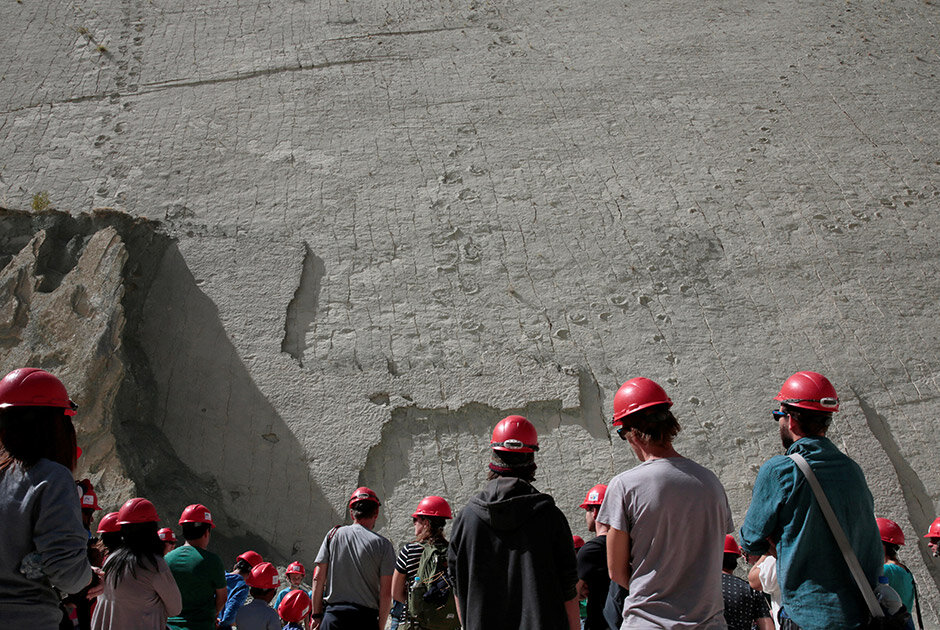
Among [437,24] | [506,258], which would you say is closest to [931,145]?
[506,258]

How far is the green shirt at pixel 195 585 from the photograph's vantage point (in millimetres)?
3561

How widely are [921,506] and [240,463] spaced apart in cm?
606

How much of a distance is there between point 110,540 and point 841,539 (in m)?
3.05

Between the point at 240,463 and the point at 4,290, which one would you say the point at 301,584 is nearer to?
the point at 240,463

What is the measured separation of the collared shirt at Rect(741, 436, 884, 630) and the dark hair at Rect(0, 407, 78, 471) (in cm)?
222

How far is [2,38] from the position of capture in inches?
406

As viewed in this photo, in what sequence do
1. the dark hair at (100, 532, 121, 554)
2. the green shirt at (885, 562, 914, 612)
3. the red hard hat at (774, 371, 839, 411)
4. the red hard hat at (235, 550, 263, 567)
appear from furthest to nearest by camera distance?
the red hard hat at (235, 550, 263, 567)
the green shirt at (885, 562, 914, 612)
the dark hair at (100, 532, 121, 554)
the red hard hat at (774, 371, 839, 411)

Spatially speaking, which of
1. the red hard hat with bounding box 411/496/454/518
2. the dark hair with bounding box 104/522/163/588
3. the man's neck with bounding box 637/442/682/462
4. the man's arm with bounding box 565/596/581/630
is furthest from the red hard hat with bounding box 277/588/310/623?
the man's neck with bounding box 637/442/682/462

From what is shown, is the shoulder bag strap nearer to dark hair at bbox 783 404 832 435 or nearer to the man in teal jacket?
the man in teal jacket

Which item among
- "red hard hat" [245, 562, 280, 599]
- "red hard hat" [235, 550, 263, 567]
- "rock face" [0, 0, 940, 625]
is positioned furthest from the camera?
"rock face" [0, 0, 940, 625]

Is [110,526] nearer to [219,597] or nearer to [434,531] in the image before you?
[219,597]

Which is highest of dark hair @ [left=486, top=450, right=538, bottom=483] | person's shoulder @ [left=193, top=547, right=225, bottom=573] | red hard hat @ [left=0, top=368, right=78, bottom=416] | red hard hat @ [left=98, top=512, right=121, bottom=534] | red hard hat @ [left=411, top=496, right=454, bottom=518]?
red hard hat @ [left=0, top=368, right=78, bottom=416]

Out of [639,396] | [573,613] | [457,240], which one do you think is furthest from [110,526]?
[457,240]

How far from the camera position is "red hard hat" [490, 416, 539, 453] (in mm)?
2607
